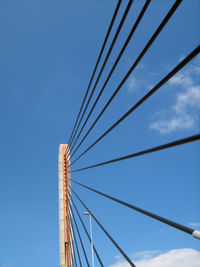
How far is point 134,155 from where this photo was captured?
5.46 feet

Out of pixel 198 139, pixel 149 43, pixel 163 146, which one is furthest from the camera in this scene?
pixel 149 43

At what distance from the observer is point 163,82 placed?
1258 millimetres

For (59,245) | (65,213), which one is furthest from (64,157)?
(59,245)

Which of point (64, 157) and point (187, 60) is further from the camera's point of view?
point (64, 157)

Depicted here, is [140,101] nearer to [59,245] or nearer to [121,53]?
[121,53]

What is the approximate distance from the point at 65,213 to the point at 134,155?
5577 millimetres

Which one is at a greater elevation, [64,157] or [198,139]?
[64,157]

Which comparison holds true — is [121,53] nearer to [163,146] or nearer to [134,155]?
[134,155]

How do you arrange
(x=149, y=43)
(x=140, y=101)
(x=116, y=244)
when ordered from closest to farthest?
1. (x=149, y=43)
2. (x=140, y=101)
3. (x=116, y=244)

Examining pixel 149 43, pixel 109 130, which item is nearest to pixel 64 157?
pixel 109 130

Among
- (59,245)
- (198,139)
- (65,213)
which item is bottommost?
(59,245)

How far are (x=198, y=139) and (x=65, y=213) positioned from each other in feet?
20.8

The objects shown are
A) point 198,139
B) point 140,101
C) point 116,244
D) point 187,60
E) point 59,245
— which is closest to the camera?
point 198,139

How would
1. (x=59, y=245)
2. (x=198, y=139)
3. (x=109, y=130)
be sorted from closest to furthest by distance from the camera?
(x=198, y=139)
(x=109, y=130)
(x=59, y=245)
